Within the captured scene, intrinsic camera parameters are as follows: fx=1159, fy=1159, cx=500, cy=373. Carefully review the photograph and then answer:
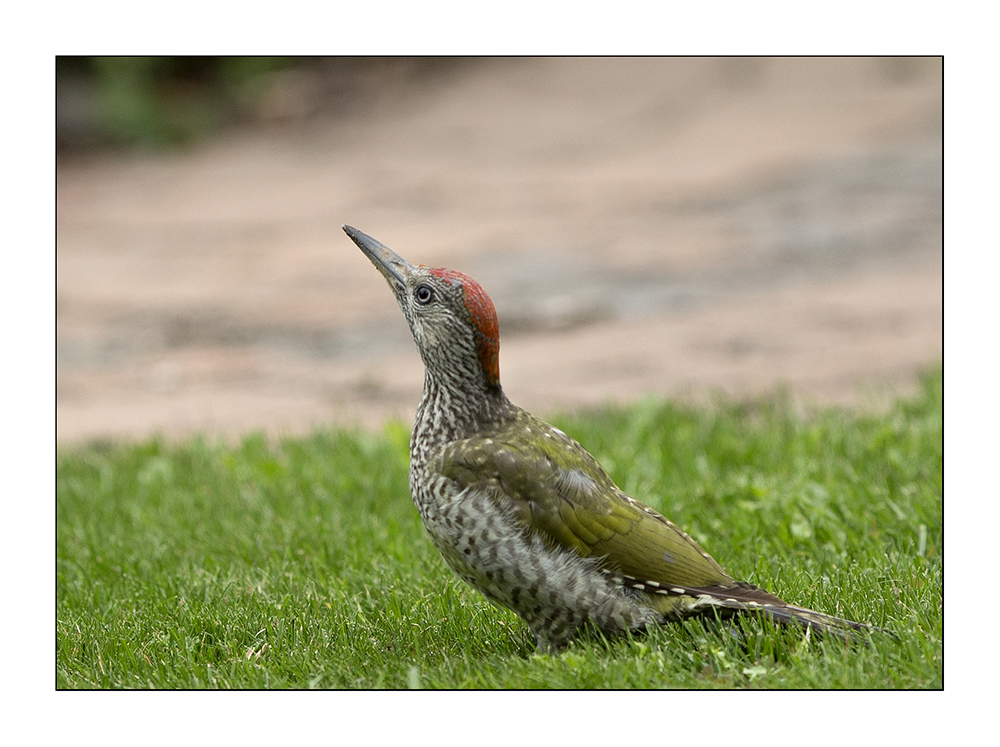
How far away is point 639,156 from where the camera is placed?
16734mm

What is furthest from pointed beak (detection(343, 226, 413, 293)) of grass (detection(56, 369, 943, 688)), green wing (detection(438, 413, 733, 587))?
grass (detection(56, 369, 943, 688))

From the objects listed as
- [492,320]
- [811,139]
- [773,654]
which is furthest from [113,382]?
[811,139]

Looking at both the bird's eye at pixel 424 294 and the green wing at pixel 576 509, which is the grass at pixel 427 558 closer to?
the green wing at pixel 576 509

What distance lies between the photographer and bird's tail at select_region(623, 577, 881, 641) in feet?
11.7

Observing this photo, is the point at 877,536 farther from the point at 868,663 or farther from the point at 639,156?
the point at 639,156

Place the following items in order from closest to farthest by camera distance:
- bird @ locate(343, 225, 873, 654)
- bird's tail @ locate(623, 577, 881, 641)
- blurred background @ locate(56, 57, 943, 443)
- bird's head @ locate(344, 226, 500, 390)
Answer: bird's tail @ locate(623, 577, 881, 641), bird @ locate(343, 225, 873, 654), bird's head @ locate(344, 226, 500, 390), blurred background @ locate(56, 57, 943, 443)

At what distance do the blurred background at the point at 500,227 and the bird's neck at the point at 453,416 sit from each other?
142 inches

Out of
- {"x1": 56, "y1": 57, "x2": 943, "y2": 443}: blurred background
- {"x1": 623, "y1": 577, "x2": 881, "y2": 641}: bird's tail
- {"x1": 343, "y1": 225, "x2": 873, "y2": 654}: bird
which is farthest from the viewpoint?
{"x1": 56, "y1": 57, "x2": 943, "y2": 443}: blurred background

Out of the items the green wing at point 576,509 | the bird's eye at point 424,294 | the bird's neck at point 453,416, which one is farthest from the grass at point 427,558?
the bird's eye at point 424,294

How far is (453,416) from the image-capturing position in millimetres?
4008

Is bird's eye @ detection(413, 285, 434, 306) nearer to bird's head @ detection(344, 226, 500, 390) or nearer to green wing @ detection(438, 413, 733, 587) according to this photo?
bird's head @ detection(344, 226, 500, 390)

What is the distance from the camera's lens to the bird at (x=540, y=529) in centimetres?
371

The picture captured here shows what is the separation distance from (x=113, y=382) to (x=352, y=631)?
5806 mm

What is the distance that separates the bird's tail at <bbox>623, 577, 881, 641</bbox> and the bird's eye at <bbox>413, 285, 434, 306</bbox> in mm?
1160
